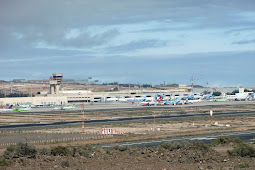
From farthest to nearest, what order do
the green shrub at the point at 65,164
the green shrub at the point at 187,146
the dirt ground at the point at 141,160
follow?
the green shrub at the point at 187,146 < the dirt ground at the point at 141,160 < the green shrub at the point at 65,164

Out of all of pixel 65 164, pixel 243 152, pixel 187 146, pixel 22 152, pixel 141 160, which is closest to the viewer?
pixel 65 164

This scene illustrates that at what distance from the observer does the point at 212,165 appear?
30.0 metres

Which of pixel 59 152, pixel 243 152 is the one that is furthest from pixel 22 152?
pixel 243 152

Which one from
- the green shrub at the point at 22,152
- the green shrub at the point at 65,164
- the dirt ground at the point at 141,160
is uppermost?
the green shrub at the point at 22,152

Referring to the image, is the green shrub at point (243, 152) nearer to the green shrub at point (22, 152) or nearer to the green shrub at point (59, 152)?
the green shrub at point (59, 152)

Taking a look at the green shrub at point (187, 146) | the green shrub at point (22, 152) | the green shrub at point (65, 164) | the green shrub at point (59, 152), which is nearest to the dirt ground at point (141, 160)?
the green shrub at point (65, 164)

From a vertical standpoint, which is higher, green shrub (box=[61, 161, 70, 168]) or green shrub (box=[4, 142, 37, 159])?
green shrub (box=[4, 142, 37, 159])

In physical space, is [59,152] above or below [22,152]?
below

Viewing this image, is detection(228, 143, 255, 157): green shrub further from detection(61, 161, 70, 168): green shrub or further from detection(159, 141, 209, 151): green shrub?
detection(61, 161, 70, 168): green shrub

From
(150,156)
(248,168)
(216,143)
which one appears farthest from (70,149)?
(216,143)

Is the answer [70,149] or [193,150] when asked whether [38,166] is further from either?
[193,150]

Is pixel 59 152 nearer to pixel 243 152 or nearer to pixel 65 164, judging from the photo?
pixel 65 164

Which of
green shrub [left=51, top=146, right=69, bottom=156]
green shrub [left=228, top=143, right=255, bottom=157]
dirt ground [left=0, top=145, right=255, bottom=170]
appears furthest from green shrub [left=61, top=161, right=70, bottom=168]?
green shrub [left=228, top=143, right=255, bottom=157]

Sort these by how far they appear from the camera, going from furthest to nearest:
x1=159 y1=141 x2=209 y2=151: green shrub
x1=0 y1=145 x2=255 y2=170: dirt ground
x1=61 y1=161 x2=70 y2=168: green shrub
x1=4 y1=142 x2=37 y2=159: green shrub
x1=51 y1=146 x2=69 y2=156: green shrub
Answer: x1=159 y1=141 x2=209 y2=151: green shrub → x1=51 y1=146 x2=69 y2=156: green shrub → x1=4 y1=142 x2=37 y2=159: green shrub → x1=0 y1=145 x2=255 y2=170: dirt ground → x1=61 y1=161 x2=70 y2=168: green shrub
